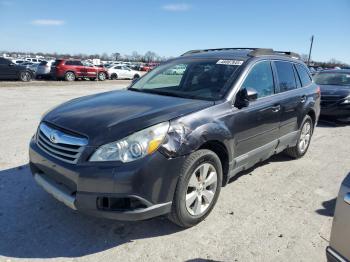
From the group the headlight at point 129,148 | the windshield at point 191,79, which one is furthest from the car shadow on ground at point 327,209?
the headlight at point 129,148

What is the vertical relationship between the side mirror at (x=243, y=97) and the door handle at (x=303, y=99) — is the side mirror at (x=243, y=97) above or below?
above

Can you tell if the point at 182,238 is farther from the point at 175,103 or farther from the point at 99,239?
the point at 175,103

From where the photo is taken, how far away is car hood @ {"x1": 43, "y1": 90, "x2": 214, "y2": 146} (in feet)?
9.70

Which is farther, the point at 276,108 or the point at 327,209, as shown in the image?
the point at 276,108

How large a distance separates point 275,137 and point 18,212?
Result: 11.5 feet

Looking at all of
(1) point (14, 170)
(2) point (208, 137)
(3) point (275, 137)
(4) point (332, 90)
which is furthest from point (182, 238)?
(4) point (332, 90)

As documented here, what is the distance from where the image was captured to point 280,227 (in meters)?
3.51

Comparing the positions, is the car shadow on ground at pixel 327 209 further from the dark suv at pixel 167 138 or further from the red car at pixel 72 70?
the red car at pixel 72 70

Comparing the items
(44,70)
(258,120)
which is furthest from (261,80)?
(44,70)

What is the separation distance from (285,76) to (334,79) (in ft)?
22.6

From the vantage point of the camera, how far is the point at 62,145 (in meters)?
3.11

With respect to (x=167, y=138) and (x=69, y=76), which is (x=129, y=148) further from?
(x=69, y=76)

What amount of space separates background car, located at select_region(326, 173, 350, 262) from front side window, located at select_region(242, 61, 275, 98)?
6.91ft

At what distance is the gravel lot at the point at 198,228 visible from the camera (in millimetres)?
3014
